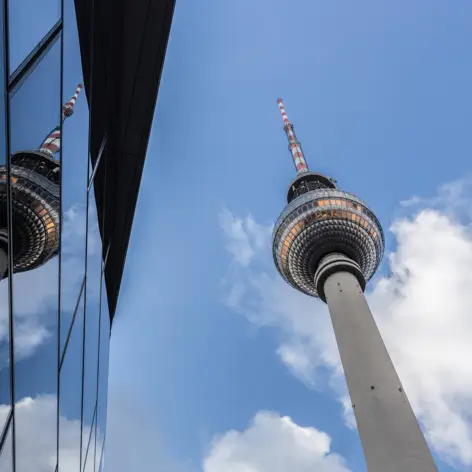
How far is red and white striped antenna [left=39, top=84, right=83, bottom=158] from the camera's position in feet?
23.8

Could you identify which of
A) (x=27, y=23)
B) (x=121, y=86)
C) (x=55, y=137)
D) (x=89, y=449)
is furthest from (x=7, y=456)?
(x=121, y=86)

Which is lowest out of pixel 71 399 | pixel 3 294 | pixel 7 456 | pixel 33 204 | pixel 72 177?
pixel 7 456

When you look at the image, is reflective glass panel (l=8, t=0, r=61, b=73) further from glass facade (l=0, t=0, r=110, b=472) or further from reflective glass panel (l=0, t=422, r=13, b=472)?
reflective glass panel (l=0, t=422, r=13, b=472)

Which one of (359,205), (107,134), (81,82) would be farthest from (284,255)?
(81,82)

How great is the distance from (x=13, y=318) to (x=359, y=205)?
38.3 metres

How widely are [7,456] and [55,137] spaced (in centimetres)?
451

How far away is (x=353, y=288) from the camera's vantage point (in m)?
34.0

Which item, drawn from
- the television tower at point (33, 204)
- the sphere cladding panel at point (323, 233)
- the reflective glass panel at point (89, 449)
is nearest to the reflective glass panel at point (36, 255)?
the television tower at point (33, 204)

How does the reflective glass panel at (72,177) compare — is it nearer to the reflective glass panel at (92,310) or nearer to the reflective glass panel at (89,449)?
the reflective glass panel at (92,310)

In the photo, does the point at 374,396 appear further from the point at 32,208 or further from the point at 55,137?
the point at 32,208

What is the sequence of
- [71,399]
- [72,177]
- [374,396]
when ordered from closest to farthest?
1. [72,177]
2. [71,399]
3. [374,396]

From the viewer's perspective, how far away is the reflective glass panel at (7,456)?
5922mm

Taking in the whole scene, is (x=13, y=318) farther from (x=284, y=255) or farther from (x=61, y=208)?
(x=284, y=255)

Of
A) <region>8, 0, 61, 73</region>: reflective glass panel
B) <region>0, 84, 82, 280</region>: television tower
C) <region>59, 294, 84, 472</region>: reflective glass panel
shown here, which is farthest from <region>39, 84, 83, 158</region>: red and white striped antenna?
<region>59, 294, 84, 472</region>: reflective glass panel
